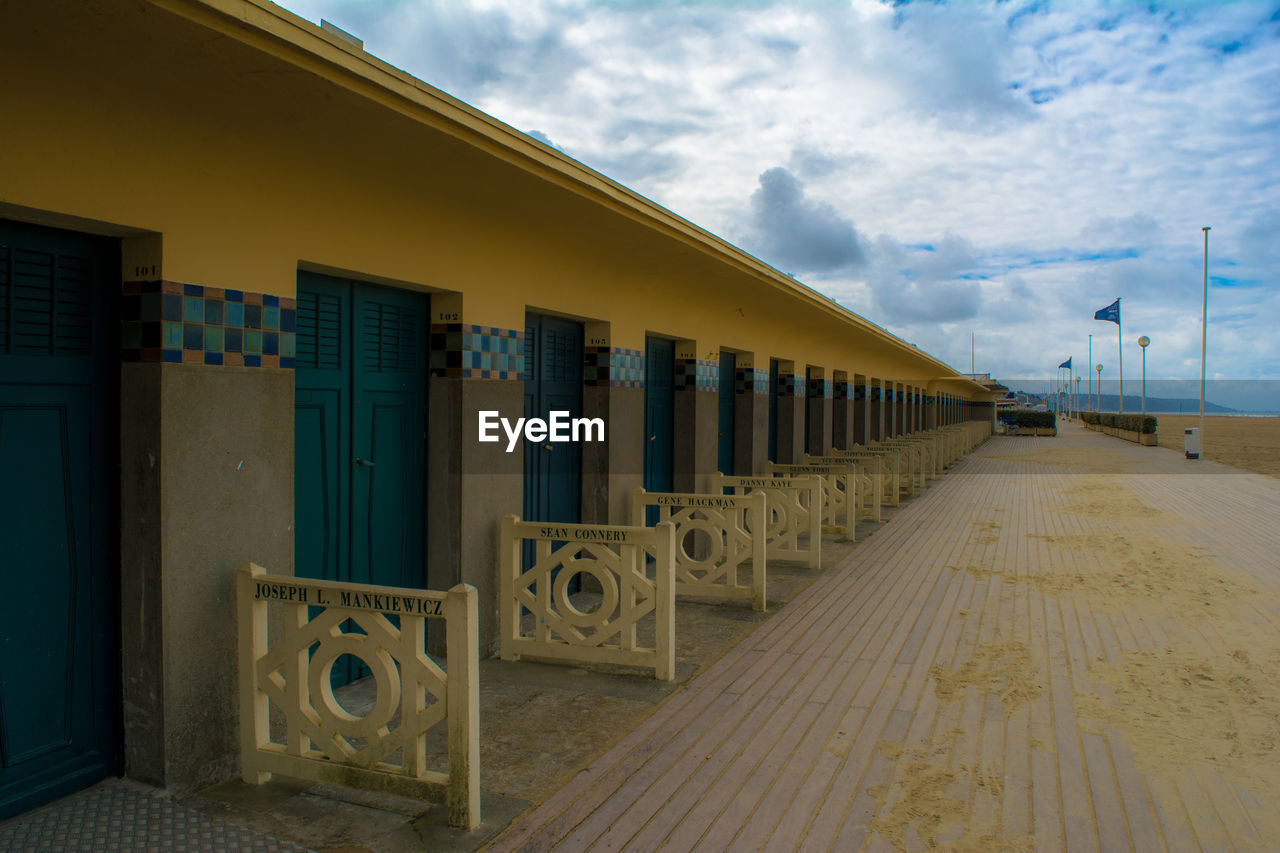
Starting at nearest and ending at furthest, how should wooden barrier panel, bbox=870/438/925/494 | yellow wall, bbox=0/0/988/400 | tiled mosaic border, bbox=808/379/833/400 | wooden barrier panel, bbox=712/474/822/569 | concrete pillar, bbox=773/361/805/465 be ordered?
yellow wall, bbox=0/0/988/400 < wooden barrier panel, bbox=712/474/822/569 < concrete pillar, bbox=773/361/805/465 < tiled mosaic border, bbox=808/379/833/400 < wooden barrier panel, bbox=870/438/925/494

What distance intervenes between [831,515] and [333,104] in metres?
7.94

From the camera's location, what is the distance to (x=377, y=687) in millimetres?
3080

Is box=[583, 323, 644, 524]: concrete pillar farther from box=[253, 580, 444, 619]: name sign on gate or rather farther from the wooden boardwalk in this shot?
box=[253, 580, 444, 619]: name sign on gate

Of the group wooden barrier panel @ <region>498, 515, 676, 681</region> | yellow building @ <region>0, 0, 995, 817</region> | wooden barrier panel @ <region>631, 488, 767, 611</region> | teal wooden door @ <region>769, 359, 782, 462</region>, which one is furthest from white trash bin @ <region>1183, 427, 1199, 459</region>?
wooden barrier panel @ <region>498, 515, 676, 681</region>

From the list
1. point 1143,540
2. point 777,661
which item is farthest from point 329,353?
point 1143,540

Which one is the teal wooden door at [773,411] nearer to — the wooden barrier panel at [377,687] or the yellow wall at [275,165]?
the yellow wall at [275,165]

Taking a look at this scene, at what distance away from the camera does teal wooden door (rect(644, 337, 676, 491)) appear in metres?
8.28

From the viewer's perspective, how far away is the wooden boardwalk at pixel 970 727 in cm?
299

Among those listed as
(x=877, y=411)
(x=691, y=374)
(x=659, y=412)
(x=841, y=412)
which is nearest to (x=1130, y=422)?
(x=877, y=411)

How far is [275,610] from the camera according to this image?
3658 mm

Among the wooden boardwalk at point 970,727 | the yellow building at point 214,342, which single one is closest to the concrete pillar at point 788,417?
the wooden boardwalk at point 970,727

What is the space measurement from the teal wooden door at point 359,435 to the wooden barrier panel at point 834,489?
18.6ft

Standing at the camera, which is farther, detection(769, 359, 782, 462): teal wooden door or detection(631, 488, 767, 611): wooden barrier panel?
detection(769, 359, 782, 462): teal wooden door

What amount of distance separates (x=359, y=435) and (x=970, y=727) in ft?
11.7
